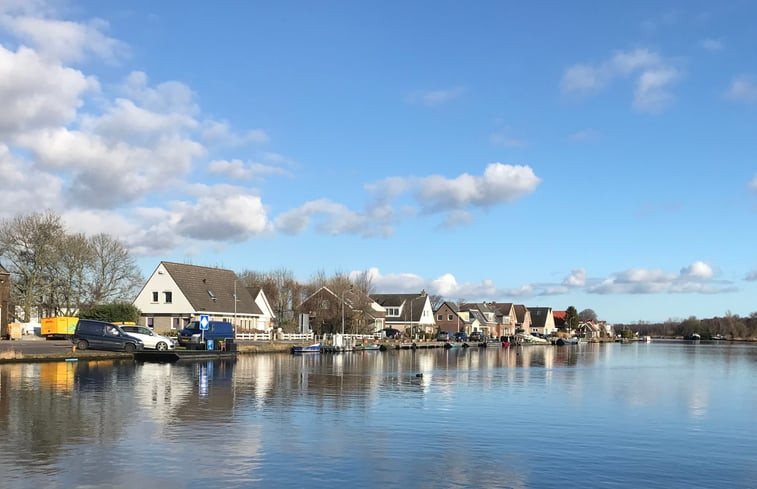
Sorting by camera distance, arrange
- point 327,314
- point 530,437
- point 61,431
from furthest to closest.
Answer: point 327,314 < point 530,437 < point 61,431

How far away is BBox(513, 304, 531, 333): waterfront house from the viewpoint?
187 m

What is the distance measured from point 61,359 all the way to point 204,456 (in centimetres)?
3528

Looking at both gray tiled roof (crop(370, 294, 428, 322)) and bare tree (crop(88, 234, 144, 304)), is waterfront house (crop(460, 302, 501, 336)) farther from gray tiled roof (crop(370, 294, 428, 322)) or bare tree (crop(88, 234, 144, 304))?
bare tree (crop(88, 234, 144, 304))

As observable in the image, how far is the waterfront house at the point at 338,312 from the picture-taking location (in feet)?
346

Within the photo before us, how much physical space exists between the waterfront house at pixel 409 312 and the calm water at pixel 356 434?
9785 cm

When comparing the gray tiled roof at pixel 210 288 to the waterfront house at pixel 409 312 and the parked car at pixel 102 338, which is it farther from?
the waterfront house at pixel 409 312

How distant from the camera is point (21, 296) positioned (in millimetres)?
81312

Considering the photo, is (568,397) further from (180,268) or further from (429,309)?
(429,309)

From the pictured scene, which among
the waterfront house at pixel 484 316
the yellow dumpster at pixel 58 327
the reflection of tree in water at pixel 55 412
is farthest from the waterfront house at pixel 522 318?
the reflection of tree in water at pixel 55 412

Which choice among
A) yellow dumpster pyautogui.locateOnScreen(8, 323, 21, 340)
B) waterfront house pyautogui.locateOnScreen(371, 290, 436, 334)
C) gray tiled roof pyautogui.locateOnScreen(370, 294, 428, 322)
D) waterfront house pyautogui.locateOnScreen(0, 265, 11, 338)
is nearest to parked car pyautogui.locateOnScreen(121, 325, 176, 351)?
yellow dumpster pyautogui.locateOnScreen(8, 323, 21, 340)

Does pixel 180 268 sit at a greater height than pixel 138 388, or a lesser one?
greater

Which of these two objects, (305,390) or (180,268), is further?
(180,268)

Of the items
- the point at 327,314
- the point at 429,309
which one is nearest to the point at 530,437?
the point at 327,314

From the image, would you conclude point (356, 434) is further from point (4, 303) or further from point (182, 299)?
point (182, 299)
